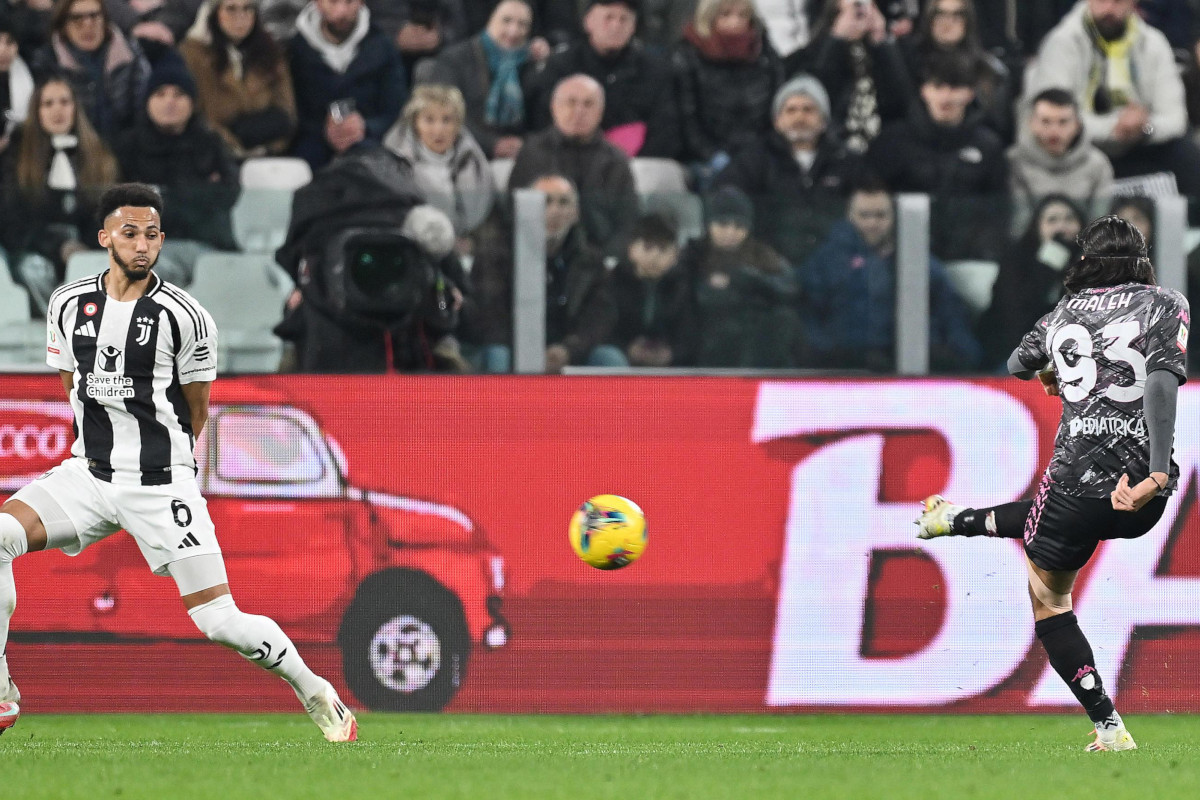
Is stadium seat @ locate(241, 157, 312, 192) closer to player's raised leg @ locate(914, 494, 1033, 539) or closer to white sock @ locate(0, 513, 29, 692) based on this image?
white sock @ locate(0, 513, 29, 692)

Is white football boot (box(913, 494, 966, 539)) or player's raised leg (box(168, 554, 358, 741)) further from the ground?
white football boot (box(913, 494, 966, 539))

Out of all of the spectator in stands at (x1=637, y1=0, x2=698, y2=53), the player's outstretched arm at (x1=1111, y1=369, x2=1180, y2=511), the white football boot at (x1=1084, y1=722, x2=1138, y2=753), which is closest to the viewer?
the player's outstretched arm at (x1=1111, y1=369, x2=1180, y2=511)

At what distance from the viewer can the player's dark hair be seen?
688 centimetres

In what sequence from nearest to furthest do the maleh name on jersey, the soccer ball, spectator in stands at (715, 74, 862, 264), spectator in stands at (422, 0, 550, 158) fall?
the maleh name on jersey < the soccer ball < spectator in stands at (715, 74, 862, 264) < spectator in stands at (422, 0, 550, 158)

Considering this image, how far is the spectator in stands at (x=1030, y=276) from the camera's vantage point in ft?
31.3

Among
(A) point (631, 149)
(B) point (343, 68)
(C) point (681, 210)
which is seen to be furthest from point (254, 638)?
(B) point (343, 68)

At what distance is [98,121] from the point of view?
38.7 ft

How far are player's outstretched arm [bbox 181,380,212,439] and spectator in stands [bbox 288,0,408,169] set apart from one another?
17.6 ft

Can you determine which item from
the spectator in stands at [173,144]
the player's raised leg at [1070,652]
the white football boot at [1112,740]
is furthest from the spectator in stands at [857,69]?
the white football boot at [1112,740]

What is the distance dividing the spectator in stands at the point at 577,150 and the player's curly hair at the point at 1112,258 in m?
4.20

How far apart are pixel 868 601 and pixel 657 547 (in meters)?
1.17

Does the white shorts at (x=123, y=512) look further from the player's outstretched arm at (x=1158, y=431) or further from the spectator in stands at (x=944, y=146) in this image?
the spectator in stands at (x=944, y=146)

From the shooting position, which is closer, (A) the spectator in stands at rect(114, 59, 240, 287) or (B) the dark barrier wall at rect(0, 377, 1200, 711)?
(B) the dark barrier wall at rect(0, 377, 1200, 711)

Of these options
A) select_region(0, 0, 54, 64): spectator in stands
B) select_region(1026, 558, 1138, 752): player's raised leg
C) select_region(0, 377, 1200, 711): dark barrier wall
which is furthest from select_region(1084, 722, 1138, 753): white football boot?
select_region(0, 0, 54, 64): spectator in stands
